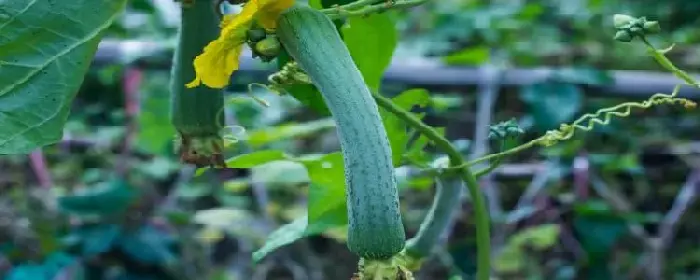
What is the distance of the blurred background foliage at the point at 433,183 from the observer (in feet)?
3.93

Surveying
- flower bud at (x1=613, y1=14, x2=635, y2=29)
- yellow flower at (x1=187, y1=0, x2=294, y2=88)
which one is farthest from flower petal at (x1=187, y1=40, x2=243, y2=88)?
flower bud at (x1=613, y1=14, x2=635, y2=29)

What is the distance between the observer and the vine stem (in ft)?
1.68

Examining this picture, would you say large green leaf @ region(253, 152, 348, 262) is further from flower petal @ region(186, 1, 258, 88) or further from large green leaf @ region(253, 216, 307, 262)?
flower petal @ region(186, 1, 258, 88)

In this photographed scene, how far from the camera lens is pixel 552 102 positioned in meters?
1.23

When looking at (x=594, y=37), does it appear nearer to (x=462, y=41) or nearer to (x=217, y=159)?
(x=462, y=41)

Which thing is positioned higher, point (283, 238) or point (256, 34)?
point (256, 34)

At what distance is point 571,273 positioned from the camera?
134 cm

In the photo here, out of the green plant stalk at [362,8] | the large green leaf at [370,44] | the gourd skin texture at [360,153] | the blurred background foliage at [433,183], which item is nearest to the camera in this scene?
the gourd skin texture at [360,153]

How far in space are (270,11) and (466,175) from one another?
0.21 m

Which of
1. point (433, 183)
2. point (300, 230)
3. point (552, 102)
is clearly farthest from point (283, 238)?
point (552, 102)

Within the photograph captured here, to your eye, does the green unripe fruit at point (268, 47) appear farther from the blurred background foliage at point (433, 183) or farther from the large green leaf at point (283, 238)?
the blurred background foliage at point (433, 183)

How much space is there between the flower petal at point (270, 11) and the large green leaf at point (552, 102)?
85 centimetres

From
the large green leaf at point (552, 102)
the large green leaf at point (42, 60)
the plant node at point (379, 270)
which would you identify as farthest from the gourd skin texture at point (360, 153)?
the large green leaf at point (552, 102)

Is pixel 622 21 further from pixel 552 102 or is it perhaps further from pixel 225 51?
pixel 552 102
